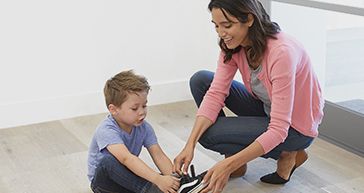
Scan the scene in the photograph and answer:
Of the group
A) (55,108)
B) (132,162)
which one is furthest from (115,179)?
(55,108)

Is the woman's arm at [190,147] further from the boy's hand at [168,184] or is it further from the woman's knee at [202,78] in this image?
the woman's knee at [202,78]

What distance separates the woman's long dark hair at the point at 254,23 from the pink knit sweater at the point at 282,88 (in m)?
0.03

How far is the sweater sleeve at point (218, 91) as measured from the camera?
2.20 meters

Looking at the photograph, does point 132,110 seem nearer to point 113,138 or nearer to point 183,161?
point 113,138

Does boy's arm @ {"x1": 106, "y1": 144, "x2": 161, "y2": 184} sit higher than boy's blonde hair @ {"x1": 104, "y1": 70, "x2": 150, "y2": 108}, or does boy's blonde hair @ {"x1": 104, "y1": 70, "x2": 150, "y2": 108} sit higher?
boy's blonde hair @ {"x1": 104, "y1": 70, "x2": 150, "y2": 108}

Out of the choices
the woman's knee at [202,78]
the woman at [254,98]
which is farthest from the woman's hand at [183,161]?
the woman's knee at [202,78]

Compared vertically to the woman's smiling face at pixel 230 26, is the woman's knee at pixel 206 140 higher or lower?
lower

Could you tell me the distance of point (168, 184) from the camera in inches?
75.4

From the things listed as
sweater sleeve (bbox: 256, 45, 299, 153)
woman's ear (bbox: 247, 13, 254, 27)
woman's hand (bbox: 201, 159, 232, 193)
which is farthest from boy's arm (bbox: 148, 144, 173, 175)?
woman's ear (bbox: 247, 13, 254, 27)

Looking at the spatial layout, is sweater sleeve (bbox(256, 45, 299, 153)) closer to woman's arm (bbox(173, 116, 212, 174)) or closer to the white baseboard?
woman's arm (bbox(173, 116, 212, 174))

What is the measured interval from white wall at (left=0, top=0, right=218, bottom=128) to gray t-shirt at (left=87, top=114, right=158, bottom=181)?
108cm

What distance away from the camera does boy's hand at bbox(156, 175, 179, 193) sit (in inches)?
75.2

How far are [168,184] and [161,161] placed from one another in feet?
0.66

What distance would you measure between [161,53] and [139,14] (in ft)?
0.88
